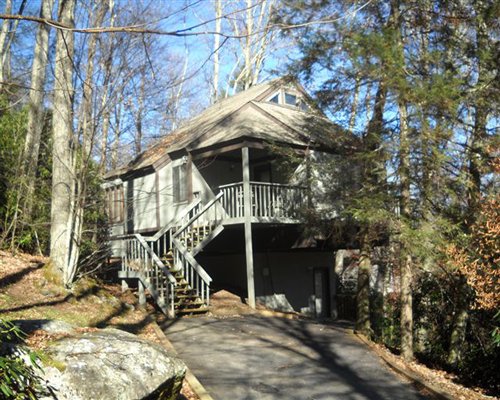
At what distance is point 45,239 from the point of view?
17734 mm

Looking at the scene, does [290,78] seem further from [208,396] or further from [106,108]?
[208,396]

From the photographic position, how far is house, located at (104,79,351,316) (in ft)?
50.2

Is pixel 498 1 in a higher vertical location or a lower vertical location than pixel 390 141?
higher

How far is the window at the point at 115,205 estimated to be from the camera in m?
23.3

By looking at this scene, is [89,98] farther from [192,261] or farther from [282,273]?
[282,273]

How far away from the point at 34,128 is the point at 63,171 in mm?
5094

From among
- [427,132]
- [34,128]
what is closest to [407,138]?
[427,132]

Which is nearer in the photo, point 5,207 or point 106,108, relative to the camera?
point 106,108

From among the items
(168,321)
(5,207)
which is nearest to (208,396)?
(168,321)

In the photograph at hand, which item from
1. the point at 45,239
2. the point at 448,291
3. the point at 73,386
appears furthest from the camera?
the point at 45,239

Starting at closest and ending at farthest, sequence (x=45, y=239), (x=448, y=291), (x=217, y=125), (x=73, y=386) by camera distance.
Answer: (x=73, y=386), (x=448, y=291), (x=45, y=239), (x=217, y=125)

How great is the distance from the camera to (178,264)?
15922 millimetres

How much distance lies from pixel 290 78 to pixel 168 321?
680cm

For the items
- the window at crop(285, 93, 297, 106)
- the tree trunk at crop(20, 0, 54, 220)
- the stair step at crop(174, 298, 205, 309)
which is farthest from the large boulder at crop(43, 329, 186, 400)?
the window at crop(285, 93, 297, 106)
